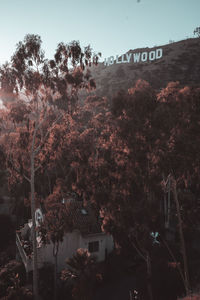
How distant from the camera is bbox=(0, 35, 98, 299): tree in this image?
19.2 metres

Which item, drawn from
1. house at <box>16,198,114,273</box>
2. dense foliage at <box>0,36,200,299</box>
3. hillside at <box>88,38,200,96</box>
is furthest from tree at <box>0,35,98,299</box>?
hillside at <box>88,38,200,96</box>

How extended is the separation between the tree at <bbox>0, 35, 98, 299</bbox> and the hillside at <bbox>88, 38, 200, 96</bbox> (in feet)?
220

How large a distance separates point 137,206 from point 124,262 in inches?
436

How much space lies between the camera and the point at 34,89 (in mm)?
19891

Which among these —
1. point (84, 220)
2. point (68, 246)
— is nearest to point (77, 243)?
point (68, 246)

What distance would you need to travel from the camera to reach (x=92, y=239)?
926 inches

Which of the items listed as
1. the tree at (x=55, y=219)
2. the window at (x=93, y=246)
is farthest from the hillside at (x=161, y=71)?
Answer: the tree at (x=55, y=219)

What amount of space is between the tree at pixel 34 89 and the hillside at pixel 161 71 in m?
66.9

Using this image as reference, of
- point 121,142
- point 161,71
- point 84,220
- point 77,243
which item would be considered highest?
point 161,71

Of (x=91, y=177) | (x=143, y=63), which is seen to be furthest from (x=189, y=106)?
(x=143, y=63)

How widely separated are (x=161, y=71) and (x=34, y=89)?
91.5 meters

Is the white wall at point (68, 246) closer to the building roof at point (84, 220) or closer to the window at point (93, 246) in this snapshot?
the window at point (93, 246)

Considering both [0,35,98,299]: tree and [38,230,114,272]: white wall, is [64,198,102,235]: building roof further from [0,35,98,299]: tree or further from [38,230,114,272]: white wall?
[0,35,98,299]: tree

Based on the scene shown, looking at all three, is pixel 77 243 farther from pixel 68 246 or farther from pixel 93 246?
pixel 93 246
